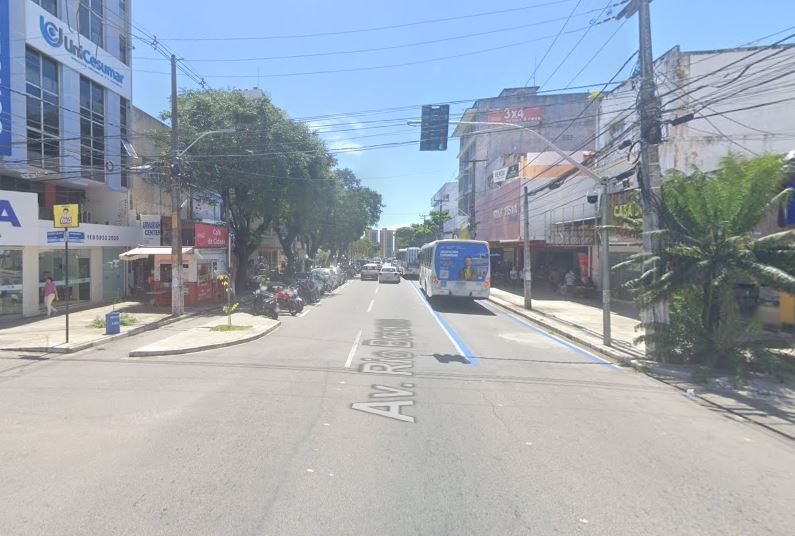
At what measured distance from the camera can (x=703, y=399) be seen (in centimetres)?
868

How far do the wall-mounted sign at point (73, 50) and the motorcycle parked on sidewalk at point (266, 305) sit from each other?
13.9 metres

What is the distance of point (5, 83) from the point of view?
64.3ft

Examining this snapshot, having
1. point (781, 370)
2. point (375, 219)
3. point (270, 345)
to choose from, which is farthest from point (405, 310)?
point (375, 219)

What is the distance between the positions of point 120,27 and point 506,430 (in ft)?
94.2

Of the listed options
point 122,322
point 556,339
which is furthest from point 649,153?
point 122,322

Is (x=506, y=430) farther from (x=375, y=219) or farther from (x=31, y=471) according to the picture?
(x=375, y=219)

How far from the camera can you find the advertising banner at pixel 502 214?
1348 inches

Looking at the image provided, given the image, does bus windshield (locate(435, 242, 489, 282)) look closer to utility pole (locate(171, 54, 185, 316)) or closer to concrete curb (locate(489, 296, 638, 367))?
concrete curb (locate(489, 296, 638, 367))

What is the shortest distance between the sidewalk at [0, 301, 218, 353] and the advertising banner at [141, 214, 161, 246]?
12.0ft

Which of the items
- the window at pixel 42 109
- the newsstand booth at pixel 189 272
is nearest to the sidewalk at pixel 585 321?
the newsstand booth at pixel 189 272

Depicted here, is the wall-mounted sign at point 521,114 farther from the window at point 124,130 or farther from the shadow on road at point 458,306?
the window at point 124,130

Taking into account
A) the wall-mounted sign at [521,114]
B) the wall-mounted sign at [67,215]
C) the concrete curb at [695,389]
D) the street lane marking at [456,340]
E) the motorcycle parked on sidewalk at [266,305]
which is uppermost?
the wall-mounted sign at [521,114]

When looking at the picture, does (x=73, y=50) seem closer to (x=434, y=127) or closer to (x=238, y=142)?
(x=238, y=142)

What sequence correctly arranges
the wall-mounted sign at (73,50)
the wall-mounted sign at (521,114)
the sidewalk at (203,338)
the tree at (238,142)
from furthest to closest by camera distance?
1. the wall-mounted sign at (521,114)
2. the tree at (238,142)
3. the wall-mounted sign at (73,50)
4. the sidewalk at (203,338)
